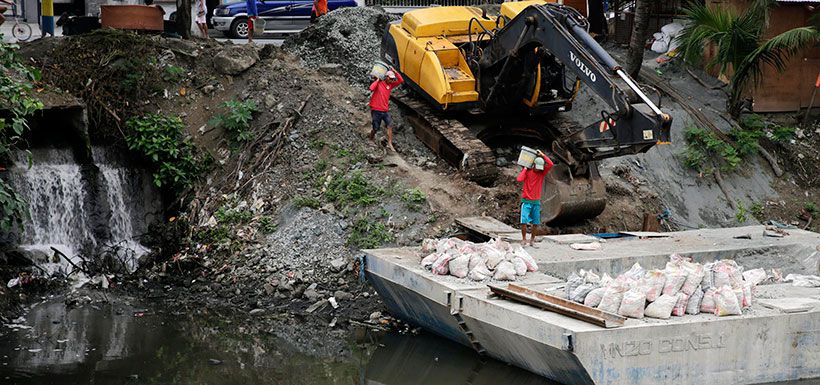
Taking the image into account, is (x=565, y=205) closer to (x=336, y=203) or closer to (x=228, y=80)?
(x=336, y=203)

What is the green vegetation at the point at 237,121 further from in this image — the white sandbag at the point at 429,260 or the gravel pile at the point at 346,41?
the white sandbag at the point at 429,260

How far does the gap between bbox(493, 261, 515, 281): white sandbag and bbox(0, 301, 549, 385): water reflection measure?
40.9 inches

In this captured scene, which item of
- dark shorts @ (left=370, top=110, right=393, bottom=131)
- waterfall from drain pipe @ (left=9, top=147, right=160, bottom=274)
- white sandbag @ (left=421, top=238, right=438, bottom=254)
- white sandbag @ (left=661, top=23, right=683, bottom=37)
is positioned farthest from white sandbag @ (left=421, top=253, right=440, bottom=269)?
white sandbag @ (left=661, top=23, right=683, bottom=37)

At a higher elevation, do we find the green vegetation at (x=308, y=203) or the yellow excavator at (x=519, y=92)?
the yellow excavator at (x=519, y=92)

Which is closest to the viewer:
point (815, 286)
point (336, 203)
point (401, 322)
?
point (815, 286)

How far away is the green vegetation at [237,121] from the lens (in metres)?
20.5

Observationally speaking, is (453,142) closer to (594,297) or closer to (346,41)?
(346,41)

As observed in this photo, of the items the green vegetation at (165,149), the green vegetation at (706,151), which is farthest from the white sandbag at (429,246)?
the green vegetation at (706,151)

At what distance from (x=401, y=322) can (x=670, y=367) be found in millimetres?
4356

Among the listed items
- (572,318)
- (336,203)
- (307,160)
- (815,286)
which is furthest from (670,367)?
(307,160)

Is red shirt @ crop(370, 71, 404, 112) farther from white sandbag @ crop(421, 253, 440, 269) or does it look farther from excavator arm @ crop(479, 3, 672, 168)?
white sandbag @ crop(421, 253, 440, 269)

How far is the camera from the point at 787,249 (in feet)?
57.7

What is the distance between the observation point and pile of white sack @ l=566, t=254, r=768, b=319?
1384 cm

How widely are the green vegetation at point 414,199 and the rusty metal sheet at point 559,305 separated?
12.5 feet
